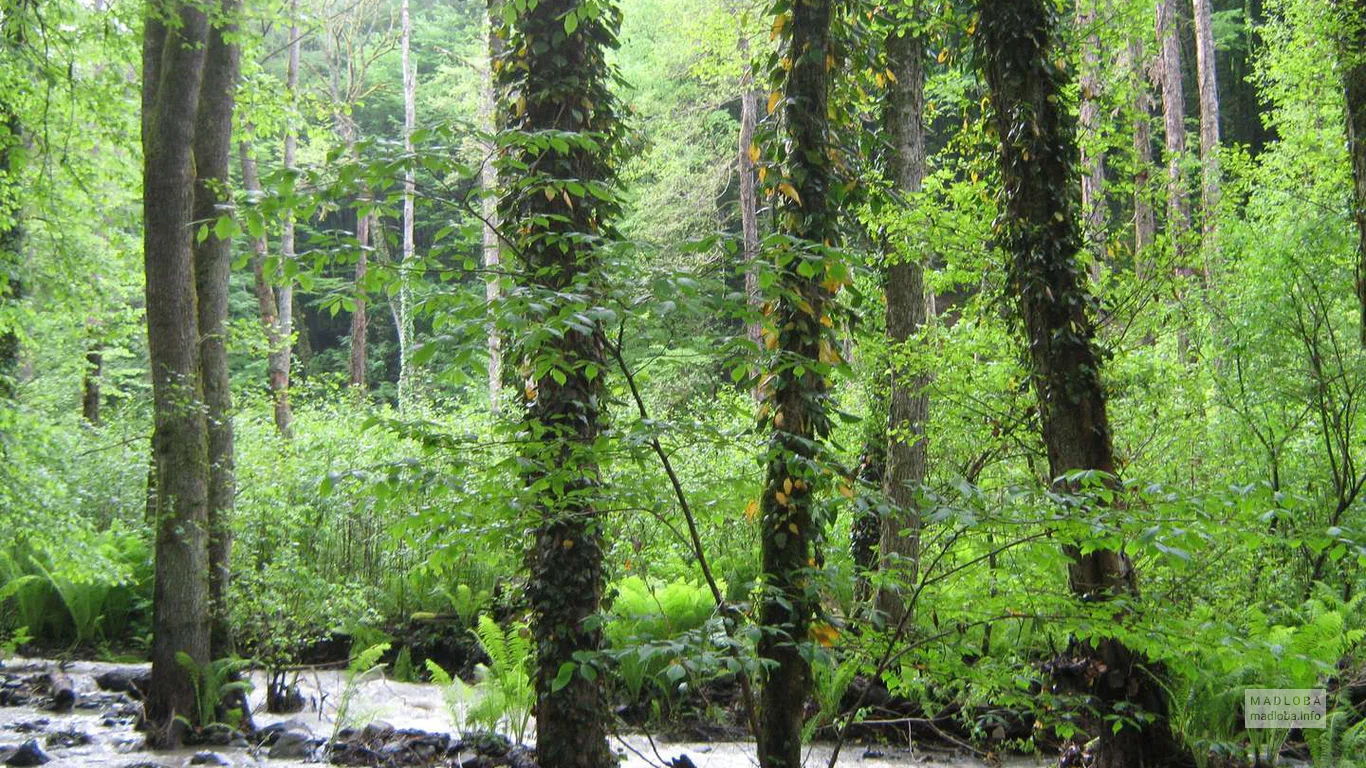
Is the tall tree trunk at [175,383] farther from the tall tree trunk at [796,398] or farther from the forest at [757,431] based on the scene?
the tall tree trunk at [796,398]

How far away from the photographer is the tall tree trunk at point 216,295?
7.11m

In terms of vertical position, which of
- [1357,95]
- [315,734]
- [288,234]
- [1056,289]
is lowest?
[315,734]

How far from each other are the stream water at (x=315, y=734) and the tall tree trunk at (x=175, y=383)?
1.36 ft

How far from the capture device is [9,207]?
7973 millimetres

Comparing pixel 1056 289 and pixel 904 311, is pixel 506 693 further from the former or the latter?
pixel 1056 289

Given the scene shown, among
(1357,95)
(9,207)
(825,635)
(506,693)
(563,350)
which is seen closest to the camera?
(825,635)

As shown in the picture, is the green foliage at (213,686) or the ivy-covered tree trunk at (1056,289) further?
the green foliage at (213,686)

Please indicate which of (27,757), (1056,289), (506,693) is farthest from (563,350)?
(27,757)

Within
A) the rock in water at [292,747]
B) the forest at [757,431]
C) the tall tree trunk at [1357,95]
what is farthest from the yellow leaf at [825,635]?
the rock in water at [292,747]

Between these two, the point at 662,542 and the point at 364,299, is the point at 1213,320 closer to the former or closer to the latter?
the point at 662,542

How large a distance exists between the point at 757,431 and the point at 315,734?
15.8 feet

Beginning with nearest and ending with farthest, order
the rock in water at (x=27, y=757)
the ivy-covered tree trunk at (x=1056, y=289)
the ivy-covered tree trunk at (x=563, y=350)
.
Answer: the ivy-covered tree trunk at (x=563, y=350)
the ivy-covered tree trunk at (x=1056, y=289)
the rock in water at (x=27, y=757)

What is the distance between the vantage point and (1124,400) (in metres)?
7.78

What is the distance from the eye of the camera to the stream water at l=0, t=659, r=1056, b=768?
6.22 m
